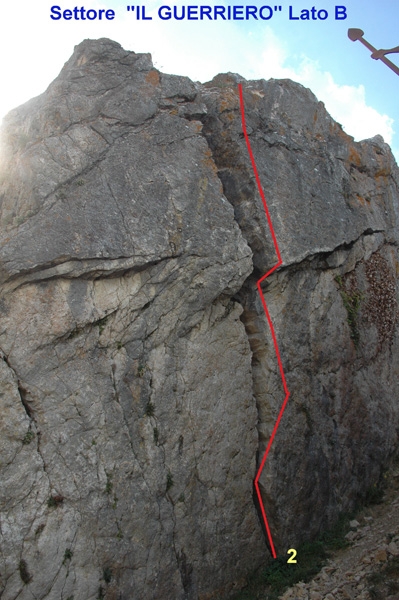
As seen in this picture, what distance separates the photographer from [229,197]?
996 centimetres

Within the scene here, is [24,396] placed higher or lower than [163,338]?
lower

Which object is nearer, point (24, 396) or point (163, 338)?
point (24, 396)

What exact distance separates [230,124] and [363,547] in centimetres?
842

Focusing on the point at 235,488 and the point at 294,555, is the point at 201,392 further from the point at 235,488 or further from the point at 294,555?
the point at 294,555

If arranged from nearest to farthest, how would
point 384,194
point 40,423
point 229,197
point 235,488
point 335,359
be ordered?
point 40,423 < point 235,488 < point 229,197 < point 335,359 < point 384,194

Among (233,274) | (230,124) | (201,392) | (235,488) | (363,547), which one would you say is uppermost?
(230,124)

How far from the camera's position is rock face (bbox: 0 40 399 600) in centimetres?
728

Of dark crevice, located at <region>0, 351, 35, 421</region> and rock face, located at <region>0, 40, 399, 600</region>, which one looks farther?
rock face, located at <region>0, 40, 399, 600</region>

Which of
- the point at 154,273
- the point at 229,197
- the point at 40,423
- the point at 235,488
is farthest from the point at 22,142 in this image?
the point at 235,488

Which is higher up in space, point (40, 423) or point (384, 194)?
point (384, 194)

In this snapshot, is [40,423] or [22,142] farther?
[22,142]

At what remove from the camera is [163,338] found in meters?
8.43

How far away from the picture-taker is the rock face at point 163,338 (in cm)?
728

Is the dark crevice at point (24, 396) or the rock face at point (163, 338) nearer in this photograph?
the dark crevice at point (24, 396)
